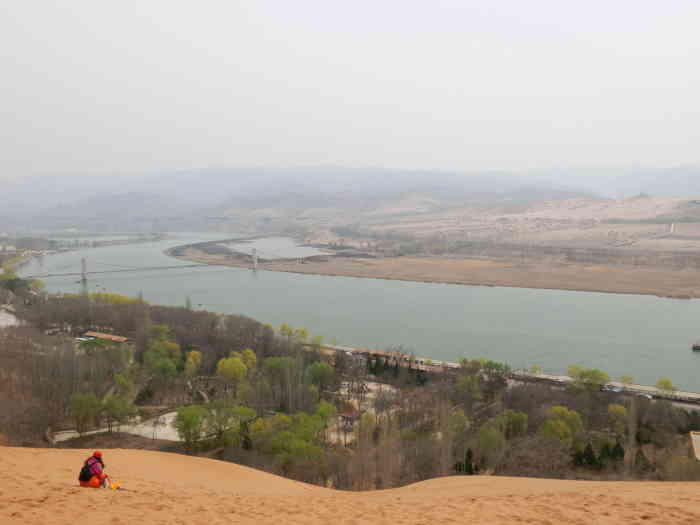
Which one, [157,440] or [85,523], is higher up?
[85,523]

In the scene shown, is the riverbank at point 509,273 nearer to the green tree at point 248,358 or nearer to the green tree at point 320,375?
the green tree at point 248,358

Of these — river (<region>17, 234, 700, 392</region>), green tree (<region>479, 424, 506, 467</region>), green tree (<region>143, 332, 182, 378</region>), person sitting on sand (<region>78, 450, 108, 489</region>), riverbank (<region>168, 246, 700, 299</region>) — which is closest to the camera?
person sitting on sand (<region>78, 450, 108, 489</region>)

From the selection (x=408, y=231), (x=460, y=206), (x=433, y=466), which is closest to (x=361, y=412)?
(x=433, y=466)

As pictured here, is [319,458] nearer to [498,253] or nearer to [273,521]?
[273,521]

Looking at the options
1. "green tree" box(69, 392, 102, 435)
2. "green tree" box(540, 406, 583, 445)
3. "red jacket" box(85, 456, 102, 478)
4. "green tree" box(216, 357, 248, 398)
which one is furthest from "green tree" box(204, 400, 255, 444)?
"green tree" box(540, 406, 583, 445)

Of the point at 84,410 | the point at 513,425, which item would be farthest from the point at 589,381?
the point at 84,410

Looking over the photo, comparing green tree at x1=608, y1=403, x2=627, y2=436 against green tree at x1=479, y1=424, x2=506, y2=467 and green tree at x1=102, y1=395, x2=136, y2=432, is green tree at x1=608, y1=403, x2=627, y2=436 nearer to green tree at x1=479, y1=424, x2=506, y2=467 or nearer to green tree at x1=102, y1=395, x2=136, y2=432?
green tree at x1=479, y1=424, x2=506, y2=467

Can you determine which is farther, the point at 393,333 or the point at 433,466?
the point at 393,333
